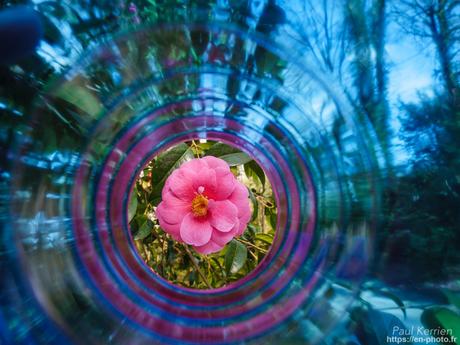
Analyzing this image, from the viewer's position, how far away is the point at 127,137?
1.30ft

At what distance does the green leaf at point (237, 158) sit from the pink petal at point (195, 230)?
0.09m

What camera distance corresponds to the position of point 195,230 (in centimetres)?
Result: 41

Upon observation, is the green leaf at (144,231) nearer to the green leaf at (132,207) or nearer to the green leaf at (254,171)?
the green leaf at (132,207)

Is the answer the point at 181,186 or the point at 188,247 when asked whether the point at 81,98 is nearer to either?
Result: the point at 181,186

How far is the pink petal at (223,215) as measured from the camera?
1.32 ft

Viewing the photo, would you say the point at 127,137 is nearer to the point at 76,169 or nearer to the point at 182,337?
the point at 76,169

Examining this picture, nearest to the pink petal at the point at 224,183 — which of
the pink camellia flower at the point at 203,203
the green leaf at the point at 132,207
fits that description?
the pink camellia flower at the point at 203,203

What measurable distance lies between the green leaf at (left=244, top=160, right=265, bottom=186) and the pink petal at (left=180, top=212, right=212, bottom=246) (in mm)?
112

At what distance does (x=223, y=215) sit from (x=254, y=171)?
108 millimetres

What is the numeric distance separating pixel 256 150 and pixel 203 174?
71 mm

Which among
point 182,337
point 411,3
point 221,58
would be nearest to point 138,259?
point 182,337

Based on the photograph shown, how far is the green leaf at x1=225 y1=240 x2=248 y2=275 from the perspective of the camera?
0.48 meters

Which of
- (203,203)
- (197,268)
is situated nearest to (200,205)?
(203,203)

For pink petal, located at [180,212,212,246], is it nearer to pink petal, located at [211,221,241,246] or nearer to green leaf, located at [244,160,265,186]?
pink petal, located at [211,221,241,246]
